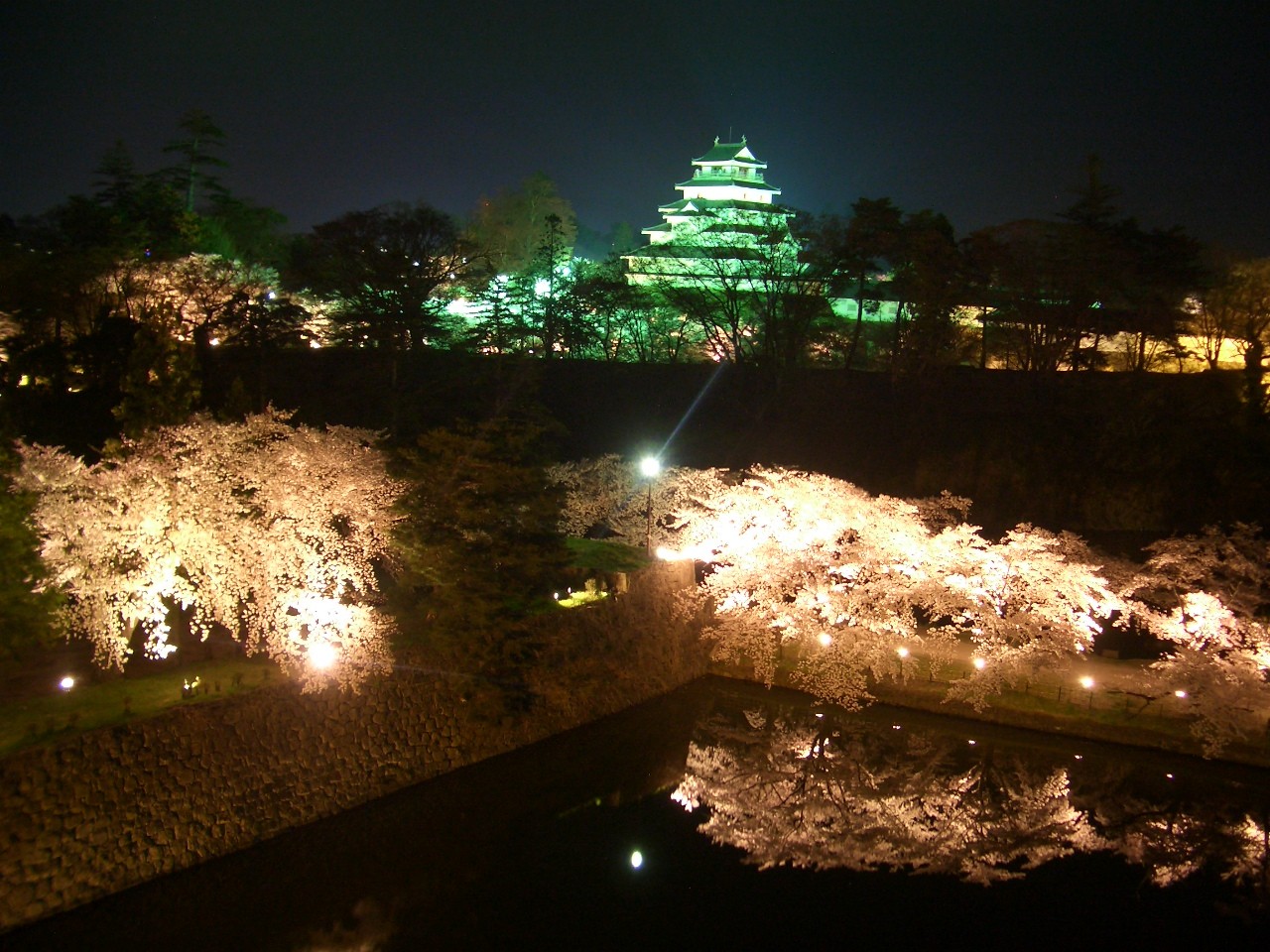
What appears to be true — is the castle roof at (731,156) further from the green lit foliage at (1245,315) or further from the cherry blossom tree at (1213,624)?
the cherry blossom tree at (1213,624)

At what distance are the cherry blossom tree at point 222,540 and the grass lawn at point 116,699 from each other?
348 mm

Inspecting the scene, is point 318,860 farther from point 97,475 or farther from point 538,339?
point 538,339

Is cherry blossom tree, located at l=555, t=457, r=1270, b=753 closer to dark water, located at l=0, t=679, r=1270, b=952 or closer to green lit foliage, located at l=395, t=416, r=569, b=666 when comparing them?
dark water, located at l=0, t=679, r=1270, b=952

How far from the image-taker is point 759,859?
1066 centimetres

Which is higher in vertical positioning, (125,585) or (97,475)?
(97,475)

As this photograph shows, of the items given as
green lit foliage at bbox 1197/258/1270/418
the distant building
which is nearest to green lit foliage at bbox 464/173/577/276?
the distant building

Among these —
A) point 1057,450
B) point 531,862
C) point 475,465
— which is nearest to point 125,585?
point 475,465

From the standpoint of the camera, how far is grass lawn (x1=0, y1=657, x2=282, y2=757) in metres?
9.09

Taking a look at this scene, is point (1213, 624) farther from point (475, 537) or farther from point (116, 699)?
point (116, 699)

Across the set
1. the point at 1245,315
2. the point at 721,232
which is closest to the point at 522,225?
the point at 721,232

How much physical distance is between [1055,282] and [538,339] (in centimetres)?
1702

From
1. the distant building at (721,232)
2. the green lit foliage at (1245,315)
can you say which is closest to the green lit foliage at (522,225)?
the distant building at (721,232)

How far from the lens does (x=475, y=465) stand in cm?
1266

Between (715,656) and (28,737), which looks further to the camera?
(715,656)
